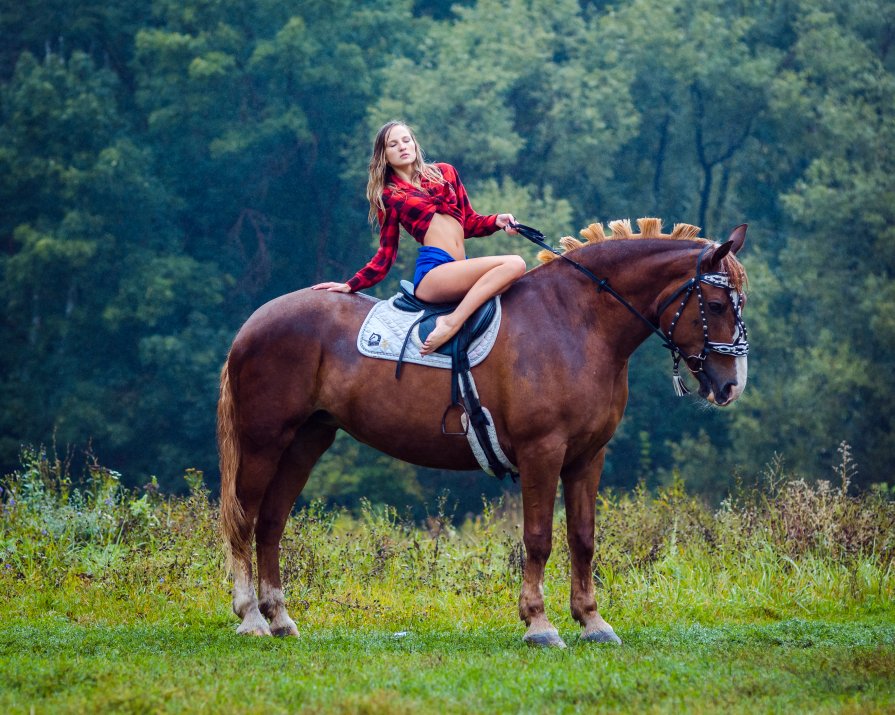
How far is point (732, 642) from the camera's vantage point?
7.07 metres

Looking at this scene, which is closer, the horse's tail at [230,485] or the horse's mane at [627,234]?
the horse's mane at [627,234]

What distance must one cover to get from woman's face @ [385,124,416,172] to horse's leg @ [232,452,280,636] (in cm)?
204

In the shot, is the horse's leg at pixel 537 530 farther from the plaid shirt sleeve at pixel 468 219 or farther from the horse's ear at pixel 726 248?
the plaid shirt sleeve at pixel 468 219

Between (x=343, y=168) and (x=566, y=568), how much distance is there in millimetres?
28969

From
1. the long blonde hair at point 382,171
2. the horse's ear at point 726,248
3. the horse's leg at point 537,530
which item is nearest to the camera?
the horse's ear at point 726,248

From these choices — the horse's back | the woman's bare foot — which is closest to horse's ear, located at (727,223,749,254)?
the woman's bare foot

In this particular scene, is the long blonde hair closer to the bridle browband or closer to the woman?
the woman

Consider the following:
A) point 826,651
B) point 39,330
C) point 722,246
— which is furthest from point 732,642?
point 39,330

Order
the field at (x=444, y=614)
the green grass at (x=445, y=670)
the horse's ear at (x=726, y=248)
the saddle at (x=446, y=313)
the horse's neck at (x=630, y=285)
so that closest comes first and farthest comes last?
1. the green grass at (x=445, y=670)
2. the field at (x=444, y=614)
3. the horse's ear at (x=726, y=248)
4. the horse's neck at (x=630, y=285)
5. the saddle at (x=446, y=313)

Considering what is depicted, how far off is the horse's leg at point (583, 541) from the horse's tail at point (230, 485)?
207 cm

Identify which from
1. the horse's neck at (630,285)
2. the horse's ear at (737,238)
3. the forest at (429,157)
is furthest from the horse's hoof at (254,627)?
the forest at (429,157)

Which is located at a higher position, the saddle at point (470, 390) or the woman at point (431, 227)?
the woman at point (431, 227)

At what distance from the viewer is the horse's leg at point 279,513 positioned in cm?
747

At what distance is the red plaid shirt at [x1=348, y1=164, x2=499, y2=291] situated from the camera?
290 inches
